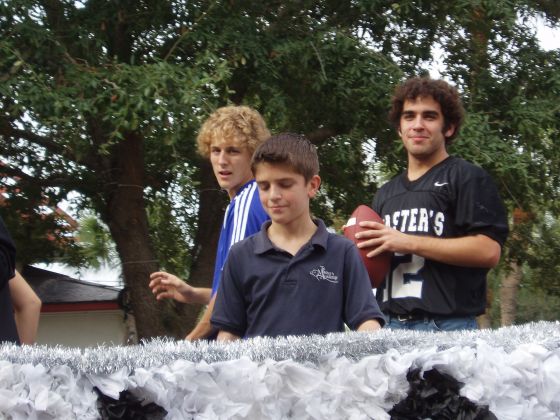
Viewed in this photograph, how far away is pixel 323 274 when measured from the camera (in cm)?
279

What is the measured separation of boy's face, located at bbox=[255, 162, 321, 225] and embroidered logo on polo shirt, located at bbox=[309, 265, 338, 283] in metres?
0.18

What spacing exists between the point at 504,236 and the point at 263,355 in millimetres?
1620

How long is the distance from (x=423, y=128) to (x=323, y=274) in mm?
972

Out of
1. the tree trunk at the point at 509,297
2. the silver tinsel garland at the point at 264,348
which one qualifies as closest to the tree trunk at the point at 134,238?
the silver tinsel garland at the point at 264,348

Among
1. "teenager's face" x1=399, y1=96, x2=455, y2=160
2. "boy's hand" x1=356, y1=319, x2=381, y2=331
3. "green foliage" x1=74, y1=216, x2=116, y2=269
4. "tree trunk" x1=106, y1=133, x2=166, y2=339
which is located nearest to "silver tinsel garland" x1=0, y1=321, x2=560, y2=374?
"boy's hand" x1=356, y1=319, x2=381, y2=331

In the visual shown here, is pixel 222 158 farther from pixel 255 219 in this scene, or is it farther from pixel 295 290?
pixel 295 290

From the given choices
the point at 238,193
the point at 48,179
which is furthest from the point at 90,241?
the point at 238,193

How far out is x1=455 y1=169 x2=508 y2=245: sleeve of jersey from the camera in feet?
11.2

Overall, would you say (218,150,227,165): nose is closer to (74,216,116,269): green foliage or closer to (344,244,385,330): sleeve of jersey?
(344,244,385,330): sleeve of jersey

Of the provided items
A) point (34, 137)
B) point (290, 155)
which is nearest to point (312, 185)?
point (290, 155)

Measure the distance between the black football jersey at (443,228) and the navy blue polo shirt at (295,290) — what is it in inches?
24.6

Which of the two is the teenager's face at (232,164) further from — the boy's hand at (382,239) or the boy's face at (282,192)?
the boy's face at (282,192)

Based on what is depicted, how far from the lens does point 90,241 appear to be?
1082 cm

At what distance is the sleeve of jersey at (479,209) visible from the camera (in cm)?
340
